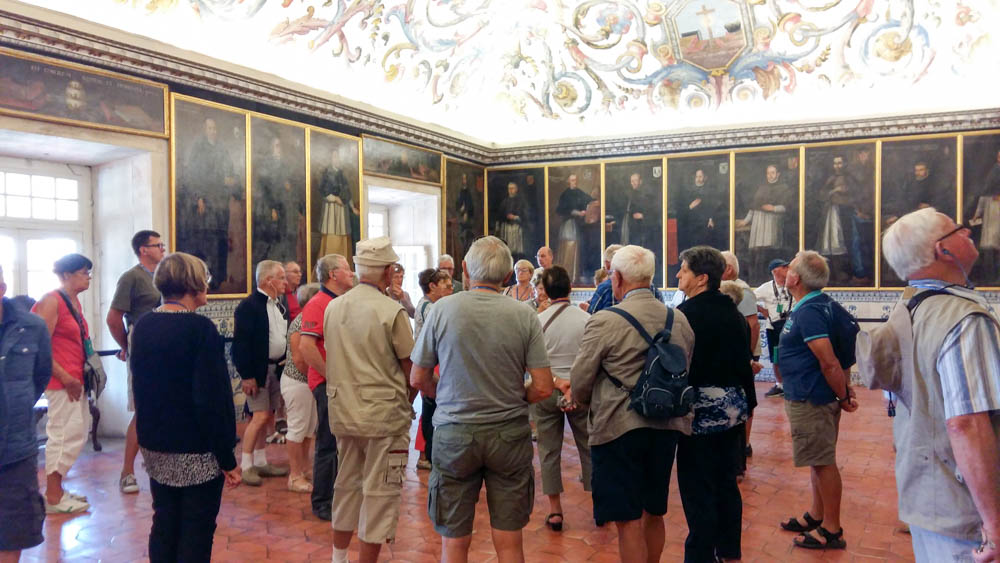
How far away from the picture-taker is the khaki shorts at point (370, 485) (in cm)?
382

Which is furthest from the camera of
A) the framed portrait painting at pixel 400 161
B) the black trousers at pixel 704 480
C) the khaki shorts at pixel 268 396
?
the framed portrait painting at pixel 400 161

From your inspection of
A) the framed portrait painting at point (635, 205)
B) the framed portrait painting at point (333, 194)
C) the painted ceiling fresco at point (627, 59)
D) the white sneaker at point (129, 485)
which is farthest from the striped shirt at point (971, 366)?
the framed portrait painting at point (635, 205)

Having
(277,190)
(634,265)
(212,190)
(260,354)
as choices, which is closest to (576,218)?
(277,190)

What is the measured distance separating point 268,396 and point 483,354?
353 cm

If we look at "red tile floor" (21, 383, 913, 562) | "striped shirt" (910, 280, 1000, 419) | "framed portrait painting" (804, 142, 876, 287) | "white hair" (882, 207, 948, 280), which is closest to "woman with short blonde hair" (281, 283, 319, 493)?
"red tile floor" (21, 383, 913, 562)

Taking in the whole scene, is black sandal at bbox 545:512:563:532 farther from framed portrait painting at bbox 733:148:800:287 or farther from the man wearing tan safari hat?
framed portrait painting at bbox 733:148:800:287

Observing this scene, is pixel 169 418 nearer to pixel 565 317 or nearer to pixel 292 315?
pixel 565 317

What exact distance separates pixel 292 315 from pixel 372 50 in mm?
5487

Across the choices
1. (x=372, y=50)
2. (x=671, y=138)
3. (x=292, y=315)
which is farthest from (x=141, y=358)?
(x=671, y=138)

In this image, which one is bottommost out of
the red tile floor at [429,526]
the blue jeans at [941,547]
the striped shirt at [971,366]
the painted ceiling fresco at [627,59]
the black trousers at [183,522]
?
the red tile floor at [429,526]

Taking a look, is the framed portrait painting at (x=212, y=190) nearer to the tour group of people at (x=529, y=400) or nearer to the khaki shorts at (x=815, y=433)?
the tour group of people at (x=529, y=400)

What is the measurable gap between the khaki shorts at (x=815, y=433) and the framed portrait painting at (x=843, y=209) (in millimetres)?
8113

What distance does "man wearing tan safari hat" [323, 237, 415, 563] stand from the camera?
3834 millimetres

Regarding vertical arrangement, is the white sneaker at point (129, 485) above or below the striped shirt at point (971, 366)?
below
